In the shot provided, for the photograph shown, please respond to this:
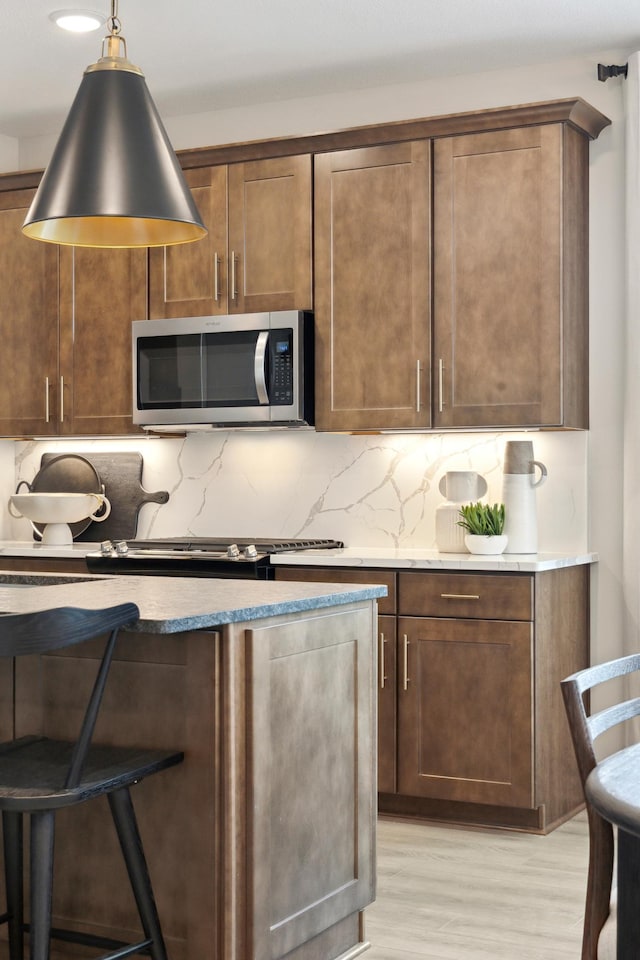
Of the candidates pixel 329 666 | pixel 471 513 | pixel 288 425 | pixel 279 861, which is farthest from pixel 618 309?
pixel 279 861

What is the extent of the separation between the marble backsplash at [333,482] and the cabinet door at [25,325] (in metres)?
0.33

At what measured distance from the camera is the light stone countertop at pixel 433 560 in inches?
157

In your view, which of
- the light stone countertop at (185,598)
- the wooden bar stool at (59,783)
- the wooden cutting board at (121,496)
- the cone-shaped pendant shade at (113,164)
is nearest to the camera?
the wooden bar stool at (59,783)

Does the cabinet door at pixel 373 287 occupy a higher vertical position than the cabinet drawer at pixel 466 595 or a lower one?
higher

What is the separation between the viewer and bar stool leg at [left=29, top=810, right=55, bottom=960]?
2.17 metres

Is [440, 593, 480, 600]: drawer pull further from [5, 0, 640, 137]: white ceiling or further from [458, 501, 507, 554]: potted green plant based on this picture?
[5, 0, 640, 137]: white ceiling

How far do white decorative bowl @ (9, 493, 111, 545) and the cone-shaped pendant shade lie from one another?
233 cm

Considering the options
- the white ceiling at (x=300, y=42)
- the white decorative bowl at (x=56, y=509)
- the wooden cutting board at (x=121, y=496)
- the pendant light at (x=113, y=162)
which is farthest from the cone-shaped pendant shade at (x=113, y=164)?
the wooden cutting board at (x=121, y=496)

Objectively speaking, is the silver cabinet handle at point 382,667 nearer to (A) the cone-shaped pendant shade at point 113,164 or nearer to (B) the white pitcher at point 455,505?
(B) the white pitcher at point 455,505

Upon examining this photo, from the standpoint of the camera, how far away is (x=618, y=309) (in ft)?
14.4

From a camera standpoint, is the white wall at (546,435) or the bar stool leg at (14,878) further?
the white wall at (546,435)

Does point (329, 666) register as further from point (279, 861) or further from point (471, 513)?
point (471, 513)

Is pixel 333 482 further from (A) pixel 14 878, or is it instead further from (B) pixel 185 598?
(A) pixel 14 878

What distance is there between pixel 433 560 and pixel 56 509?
69.6 inches
